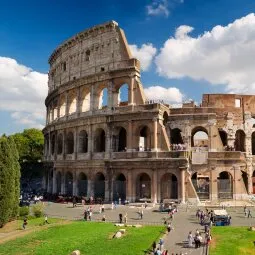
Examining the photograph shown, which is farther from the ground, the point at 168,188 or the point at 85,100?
the point at 85,100

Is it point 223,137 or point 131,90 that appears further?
point 223,137

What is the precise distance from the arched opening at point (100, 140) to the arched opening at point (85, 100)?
3898 millimetres

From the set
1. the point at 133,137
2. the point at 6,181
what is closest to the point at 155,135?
the point at 133,137

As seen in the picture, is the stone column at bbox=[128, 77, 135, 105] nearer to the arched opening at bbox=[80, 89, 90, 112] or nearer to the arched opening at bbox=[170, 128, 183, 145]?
the arched opening at bbox=[170, 128, 183, 145]

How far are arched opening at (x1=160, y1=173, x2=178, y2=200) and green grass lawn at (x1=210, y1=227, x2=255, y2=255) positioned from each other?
1131cm

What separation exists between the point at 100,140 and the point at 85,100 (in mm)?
5514

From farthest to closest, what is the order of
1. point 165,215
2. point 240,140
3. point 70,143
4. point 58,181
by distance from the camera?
point 58,181, point 70,143, point 240,140, point 165,215

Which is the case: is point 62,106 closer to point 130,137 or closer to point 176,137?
point 130,137

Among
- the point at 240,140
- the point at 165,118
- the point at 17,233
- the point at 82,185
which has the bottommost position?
the point at 17,233

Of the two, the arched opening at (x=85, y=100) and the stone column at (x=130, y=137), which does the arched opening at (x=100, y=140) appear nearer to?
the arched opening at (x=85, y=100)

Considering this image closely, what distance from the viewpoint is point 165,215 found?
30344 millimetres

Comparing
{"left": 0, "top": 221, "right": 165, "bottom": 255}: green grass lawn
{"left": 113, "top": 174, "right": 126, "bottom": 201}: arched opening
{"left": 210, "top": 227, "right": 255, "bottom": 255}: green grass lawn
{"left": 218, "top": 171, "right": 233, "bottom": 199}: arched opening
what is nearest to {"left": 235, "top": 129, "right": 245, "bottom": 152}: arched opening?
{"left": 218, "top": 171, "right": 233, "bottom": 199}: arched opening

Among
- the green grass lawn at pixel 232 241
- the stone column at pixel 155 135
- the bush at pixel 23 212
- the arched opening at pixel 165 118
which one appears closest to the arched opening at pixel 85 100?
the arched opening at pixel 165 118

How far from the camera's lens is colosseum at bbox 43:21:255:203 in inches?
1437
